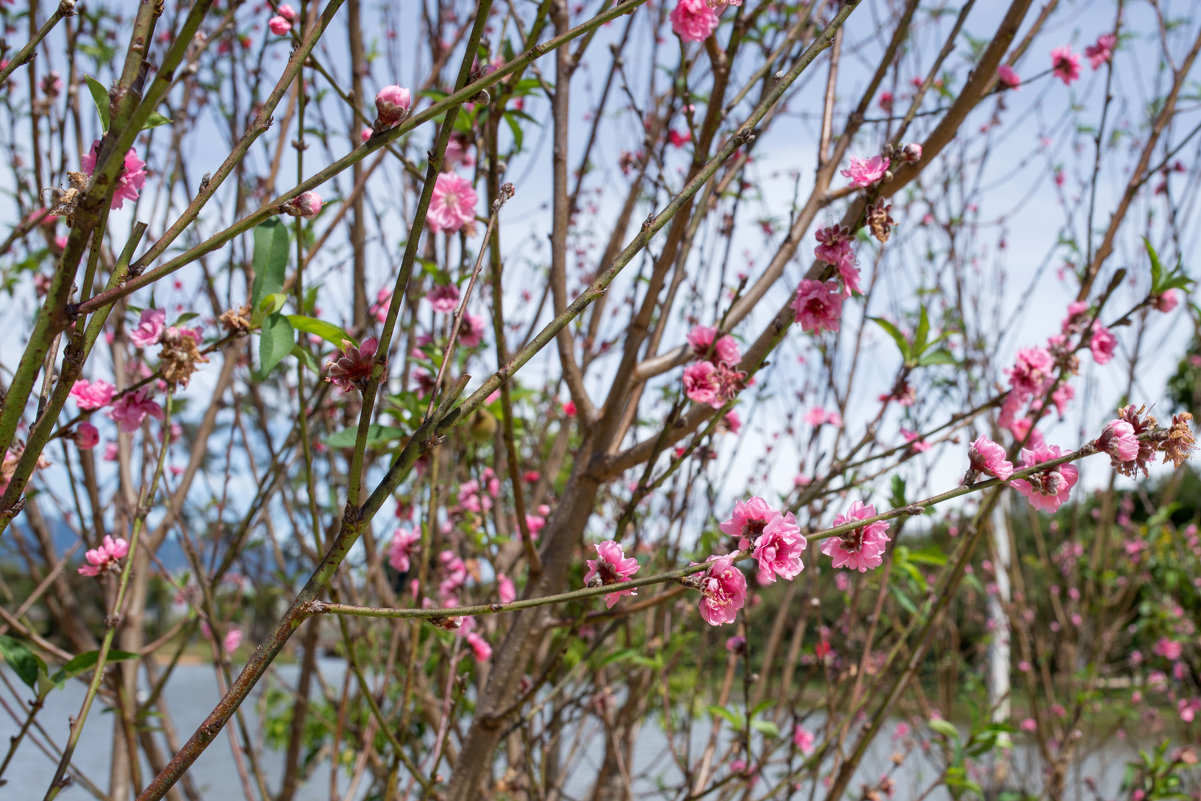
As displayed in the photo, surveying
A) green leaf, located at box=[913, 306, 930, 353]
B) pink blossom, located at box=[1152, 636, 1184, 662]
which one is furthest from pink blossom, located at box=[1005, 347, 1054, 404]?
pink blossom, located at box=[1152, 636, 1184, 662]

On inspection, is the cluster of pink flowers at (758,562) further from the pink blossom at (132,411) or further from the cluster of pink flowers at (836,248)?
the pink blossom at (132,411)

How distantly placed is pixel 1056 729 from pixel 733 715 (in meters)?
2.45

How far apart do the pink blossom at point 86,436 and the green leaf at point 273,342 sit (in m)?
0.28

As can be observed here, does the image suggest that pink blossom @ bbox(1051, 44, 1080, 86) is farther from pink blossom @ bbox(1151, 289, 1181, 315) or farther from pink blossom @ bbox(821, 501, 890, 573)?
pink blossom @ bbox(821, 501, 890, 573)

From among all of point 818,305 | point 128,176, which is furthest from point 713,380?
point 128,176

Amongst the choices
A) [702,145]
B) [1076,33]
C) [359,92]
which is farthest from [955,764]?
[1076,33]

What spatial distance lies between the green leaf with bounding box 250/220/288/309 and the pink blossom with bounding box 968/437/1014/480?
81 centimetres

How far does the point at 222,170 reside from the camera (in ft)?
2.07

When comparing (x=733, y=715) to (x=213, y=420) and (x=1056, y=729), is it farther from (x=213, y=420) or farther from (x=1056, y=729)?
(x=1056, y=729)

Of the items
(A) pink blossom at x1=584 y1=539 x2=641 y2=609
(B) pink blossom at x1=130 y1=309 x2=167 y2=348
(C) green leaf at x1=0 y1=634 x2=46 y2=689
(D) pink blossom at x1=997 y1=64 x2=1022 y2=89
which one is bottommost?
(C) green leaf at x1=0 y1=634 x2=46 y2=689

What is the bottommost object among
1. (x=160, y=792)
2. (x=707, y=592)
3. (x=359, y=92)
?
(x=160, y=792)

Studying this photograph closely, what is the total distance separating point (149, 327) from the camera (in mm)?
1022

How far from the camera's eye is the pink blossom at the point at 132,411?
3.49 feet

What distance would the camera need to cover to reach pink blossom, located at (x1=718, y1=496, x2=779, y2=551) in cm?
83
